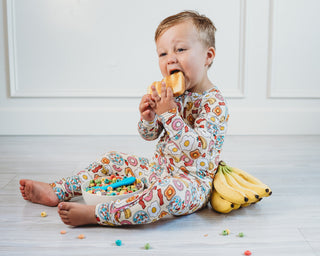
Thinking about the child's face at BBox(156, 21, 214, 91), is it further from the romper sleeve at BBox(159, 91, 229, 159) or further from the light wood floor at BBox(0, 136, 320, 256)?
the light wood floor at BBox(0, 136, 320, 256)

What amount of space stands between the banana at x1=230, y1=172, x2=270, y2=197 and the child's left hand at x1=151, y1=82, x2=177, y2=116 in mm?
292

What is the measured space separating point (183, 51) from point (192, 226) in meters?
0.46

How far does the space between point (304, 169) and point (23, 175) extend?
1055 mm

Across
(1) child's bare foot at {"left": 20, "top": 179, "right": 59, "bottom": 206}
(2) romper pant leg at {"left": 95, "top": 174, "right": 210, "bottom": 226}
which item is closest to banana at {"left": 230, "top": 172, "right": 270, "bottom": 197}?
(2) romper pant leg at {"left": 95, "top": 174, "right": 210, "bottom": 226}

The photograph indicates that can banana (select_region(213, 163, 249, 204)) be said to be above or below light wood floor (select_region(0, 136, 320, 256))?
above

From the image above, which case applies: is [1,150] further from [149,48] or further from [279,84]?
[279,84]

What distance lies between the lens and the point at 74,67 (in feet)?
7.48

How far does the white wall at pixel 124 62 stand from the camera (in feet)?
7.36

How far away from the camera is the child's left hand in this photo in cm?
104

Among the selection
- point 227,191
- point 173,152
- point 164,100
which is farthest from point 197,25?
point 227,191

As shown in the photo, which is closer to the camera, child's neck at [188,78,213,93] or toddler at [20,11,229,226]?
toddler at [20,11,229,226]

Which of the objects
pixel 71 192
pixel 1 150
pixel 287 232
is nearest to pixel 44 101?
pixel 1 150

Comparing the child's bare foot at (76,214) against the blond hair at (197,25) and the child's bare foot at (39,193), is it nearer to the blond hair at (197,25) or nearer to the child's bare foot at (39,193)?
the child's bare foot at (39,193)

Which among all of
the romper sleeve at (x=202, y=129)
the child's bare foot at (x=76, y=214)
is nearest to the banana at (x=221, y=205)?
the romper sleeve at (x=202, y=129)
